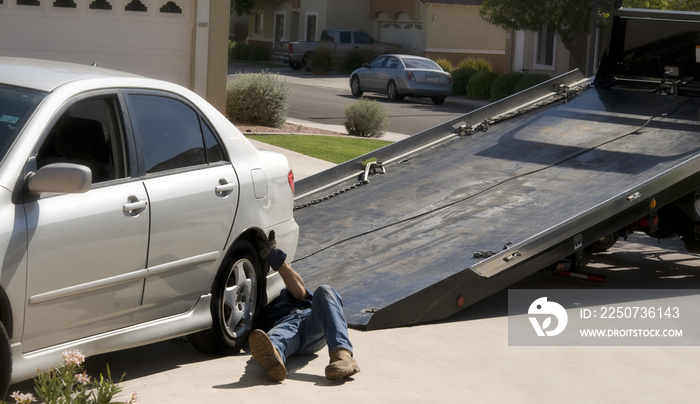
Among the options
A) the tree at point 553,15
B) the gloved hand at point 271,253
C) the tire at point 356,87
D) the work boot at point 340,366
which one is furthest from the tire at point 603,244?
the tire at point 356,87

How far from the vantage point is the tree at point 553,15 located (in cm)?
3309

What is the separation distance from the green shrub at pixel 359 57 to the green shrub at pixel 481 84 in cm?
1188

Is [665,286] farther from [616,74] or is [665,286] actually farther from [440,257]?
[616,74]

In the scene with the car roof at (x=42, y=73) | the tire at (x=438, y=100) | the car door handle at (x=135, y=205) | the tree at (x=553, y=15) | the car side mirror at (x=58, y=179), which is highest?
the tree at (x=553, y=15)

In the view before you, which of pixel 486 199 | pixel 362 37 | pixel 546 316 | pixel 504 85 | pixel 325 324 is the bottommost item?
pixel 546 316

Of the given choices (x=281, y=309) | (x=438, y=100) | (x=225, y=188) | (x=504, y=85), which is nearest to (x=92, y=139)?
(x=225, y=188)


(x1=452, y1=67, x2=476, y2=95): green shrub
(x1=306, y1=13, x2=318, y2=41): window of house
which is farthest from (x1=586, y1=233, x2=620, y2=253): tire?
(x1=306, y1=13, x2=318, y2=41): window of house

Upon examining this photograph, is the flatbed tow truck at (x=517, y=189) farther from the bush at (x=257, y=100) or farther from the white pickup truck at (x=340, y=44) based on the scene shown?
the white pickup truck at (x=340, y=44)

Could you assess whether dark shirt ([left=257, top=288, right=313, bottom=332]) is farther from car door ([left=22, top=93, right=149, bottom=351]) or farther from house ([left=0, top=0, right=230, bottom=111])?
house ([left=0, top=0, right=230, bottom=111])

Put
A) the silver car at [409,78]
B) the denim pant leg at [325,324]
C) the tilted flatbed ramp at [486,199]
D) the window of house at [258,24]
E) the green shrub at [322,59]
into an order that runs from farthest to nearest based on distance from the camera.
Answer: the window of house at [258,24], the green shrub at [322,59], the silver car at [409,78], the tilted flatbed ramp at [486,199], the denim pant leg at [325,324]

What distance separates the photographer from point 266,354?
5957mm

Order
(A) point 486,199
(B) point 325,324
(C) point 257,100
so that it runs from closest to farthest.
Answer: (B) point 325,324 → (A) point 486,199 → (C) point 257,100

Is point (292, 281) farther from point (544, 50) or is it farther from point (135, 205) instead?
point (544, 50)

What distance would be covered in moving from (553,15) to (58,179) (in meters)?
30.1
